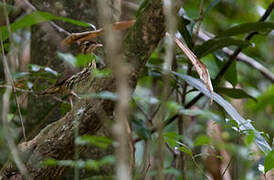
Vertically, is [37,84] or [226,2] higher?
[226,2]

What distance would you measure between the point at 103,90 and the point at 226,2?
66.2 inches

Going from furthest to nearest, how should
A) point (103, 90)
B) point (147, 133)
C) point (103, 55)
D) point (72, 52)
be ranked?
1. point (72, 52)
2. point (147, 133)
3. point (103, 55)
4. point (103, 90)

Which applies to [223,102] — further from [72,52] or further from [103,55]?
[72,52]

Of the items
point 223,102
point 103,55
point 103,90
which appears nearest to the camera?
point 103,90

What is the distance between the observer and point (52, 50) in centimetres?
146

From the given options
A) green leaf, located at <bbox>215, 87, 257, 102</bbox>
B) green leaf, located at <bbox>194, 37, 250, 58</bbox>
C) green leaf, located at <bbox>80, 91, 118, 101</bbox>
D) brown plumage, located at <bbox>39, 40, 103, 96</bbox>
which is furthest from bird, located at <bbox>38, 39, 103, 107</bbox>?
green leaf, located at <bbox>215, 87, 257, 102</bbox>

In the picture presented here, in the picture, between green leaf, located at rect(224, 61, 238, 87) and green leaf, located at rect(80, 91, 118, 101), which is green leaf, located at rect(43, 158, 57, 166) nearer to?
green leaf, located at rect(80, 91, 118, 101)

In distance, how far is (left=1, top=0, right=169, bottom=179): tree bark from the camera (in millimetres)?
835

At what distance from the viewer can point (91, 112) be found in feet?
2.90

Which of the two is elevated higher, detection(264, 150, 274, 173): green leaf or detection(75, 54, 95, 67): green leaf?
detection(75, 54, 95, 67): green leaf

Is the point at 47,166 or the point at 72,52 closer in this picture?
the point at 47,166

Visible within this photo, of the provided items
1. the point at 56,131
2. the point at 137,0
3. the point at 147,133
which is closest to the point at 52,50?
the point at 147,133

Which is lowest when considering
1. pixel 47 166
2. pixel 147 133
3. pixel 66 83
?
pixel 147 133

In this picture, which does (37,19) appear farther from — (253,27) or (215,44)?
(253,27)
